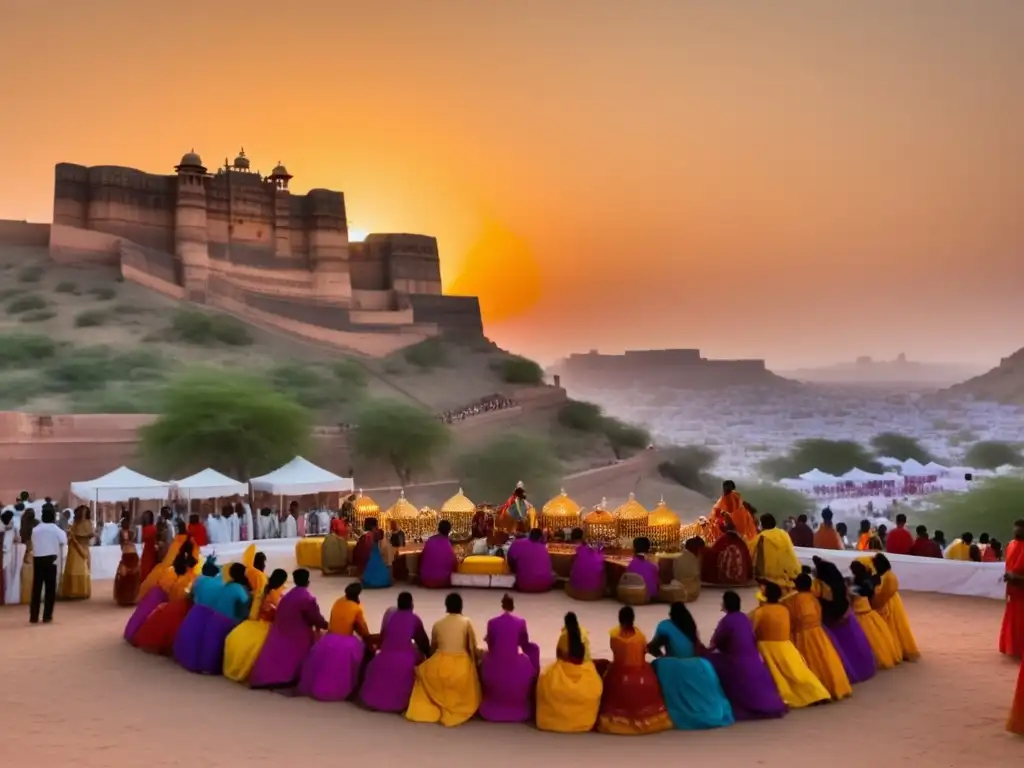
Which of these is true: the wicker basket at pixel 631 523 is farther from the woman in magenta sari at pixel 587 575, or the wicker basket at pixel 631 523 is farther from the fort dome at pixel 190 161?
the fort dome at pixel 190 161

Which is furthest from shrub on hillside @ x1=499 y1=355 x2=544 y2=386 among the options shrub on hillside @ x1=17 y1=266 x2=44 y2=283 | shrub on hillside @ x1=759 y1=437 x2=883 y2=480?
shrub on hillside @ x1=17 y1=266 x2=44 y2=283

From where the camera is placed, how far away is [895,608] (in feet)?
28.6

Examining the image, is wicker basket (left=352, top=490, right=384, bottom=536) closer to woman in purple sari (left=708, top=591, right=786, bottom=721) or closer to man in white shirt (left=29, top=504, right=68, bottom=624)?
man in white shirt (left=29, top=504, right=68, bottom=624)

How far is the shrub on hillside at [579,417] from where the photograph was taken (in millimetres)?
47156

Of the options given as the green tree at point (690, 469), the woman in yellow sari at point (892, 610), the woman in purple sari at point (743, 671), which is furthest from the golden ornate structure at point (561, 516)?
the green tree at point (690, 469)

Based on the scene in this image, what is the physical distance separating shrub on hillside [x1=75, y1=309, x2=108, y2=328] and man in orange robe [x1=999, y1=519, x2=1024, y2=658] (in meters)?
41.4

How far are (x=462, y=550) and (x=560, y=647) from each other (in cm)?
649

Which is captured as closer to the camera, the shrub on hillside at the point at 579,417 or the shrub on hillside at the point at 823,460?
the shrub on hillside at the point at 579,417

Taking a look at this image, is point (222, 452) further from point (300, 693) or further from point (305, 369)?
point (300, 693)

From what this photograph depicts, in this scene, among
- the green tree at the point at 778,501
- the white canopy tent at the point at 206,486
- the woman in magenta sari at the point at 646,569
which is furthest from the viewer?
the green tree at the point at 778,501

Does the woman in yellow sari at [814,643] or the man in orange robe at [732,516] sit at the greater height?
the man in orange robe at [732,516]

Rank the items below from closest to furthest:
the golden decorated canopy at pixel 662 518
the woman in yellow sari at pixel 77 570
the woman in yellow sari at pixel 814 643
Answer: the woman in yellow sari at pixel 814 643 → the woman in yellow sari at pixel 77 570 → the golden decorated canopy at pixel 662 518

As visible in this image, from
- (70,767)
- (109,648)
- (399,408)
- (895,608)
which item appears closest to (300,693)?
(70,767)

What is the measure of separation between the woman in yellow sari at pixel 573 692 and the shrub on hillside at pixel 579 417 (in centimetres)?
3997
